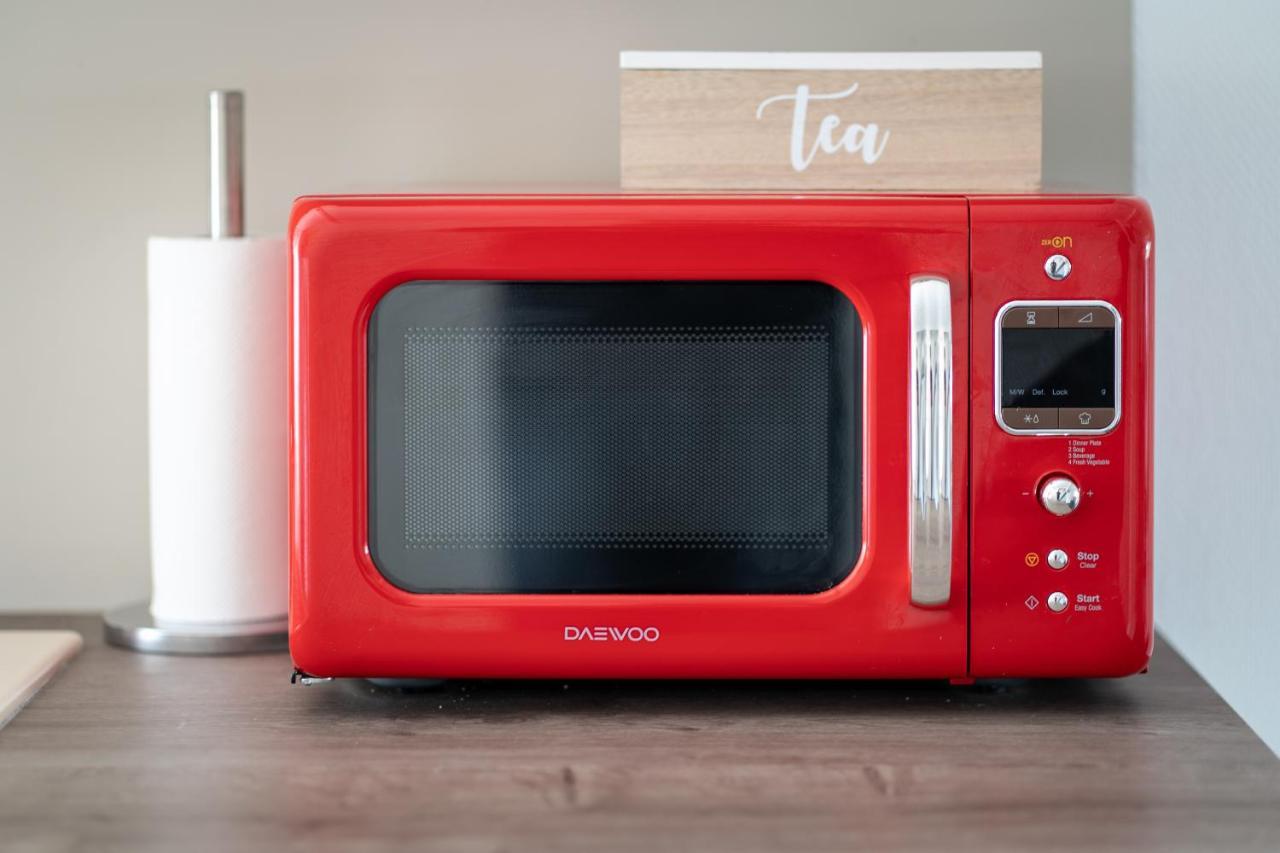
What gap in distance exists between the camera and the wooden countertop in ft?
2.25

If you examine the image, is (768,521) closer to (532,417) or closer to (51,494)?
(532,417)

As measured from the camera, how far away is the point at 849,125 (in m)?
0.96

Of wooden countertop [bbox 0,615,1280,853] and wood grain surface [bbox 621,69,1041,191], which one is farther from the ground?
wood grain surface [bbox 621,69,1041,191]

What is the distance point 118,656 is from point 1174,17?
986 mm

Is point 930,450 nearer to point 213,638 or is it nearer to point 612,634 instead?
point 612,634

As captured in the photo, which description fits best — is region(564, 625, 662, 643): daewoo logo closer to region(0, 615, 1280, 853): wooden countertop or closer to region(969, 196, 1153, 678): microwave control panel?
region(0, 615, 1280, 853): wooden countertop

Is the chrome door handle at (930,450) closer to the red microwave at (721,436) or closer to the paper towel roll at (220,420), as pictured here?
the red microwave at (721,436)

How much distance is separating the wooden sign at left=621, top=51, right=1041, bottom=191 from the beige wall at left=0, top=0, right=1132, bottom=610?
21 cm

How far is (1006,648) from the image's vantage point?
2.78 ft

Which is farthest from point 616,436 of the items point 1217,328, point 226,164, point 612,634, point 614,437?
point 1217,328

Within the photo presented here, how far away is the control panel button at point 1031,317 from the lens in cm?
83

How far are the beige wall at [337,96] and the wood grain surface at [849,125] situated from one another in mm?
208

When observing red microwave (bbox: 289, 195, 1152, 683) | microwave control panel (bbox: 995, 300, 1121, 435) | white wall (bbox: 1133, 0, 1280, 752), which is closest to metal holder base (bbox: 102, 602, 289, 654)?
red microwave (bbox: 289, 195, 1152, 683)

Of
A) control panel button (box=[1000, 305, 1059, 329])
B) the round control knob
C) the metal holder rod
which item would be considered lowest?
the round control knob
